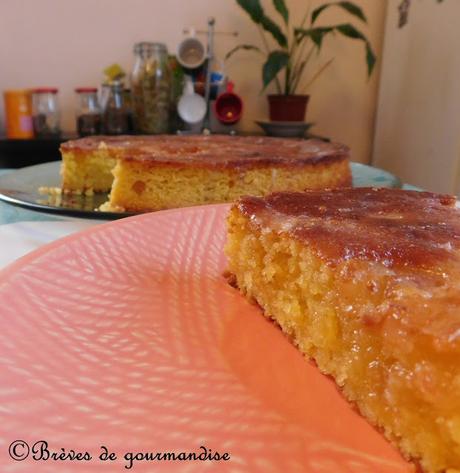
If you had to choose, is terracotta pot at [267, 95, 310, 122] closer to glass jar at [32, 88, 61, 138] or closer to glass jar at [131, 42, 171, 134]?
glass jar at [131, 42, 171, 134]

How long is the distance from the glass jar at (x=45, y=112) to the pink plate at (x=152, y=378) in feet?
8.87

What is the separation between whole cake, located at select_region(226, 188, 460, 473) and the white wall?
72.0 inches

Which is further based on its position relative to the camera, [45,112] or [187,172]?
[45,112]

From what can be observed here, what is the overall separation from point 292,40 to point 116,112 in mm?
1469

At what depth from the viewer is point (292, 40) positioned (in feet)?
12.8

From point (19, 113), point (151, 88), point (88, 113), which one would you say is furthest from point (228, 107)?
point (19, 113)

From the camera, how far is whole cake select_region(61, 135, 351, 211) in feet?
5.96

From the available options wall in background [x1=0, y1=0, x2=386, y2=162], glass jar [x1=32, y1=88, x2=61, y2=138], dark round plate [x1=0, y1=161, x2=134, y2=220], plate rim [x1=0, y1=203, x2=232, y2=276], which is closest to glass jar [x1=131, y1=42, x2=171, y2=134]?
wall in background [x1=0, y1=0, x2=386, y2=162]

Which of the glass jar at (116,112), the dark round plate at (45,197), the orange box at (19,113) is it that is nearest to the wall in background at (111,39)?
the orange box at (19,113)

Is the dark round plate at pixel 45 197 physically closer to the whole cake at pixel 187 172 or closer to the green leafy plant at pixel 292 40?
the whole cake at pixel 187 172

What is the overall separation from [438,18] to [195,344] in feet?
9.10

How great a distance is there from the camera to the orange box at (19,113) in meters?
3.56

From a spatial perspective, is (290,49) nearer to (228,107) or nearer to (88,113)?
(228,107)

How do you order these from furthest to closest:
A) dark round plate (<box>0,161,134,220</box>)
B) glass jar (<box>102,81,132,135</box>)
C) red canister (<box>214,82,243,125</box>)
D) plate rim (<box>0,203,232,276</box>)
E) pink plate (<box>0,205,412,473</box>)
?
red canister (<box>214,82,243,125</box>) → glass jar (<box>102,81,132,135</box>) → dark round plate (<box>0,161,134,220</box>) → plate rim (<box>0,203,232,276</box>) → pink plate (<box>0,205,412,473</box>)
